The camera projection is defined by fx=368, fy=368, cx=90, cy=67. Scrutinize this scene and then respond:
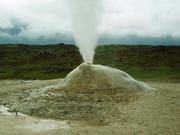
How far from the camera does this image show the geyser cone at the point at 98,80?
1900 inches

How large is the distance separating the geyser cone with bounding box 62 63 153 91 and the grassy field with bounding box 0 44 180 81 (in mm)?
31975

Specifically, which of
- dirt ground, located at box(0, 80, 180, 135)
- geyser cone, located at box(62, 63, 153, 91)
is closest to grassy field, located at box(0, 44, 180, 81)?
geyser cone, located at box(62, 63, 153, 91)

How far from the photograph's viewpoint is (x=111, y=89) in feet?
156

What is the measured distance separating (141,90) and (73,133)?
2274cm

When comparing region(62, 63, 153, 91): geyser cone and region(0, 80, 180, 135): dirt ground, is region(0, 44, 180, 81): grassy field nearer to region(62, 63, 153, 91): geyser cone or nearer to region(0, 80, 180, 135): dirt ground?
region(62, 63, 153, 91): geyser cone

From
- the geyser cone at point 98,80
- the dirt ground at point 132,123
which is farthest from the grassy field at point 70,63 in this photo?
the dirt ground at point 132,123

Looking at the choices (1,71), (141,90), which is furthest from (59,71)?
(141,90)

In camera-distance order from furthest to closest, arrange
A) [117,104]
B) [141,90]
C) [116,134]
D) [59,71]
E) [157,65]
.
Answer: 1. [157,65]
2. [59,71]
3. [141,90]
4. [117,104]
5. [116,134]

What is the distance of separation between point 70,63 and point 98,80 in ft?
247

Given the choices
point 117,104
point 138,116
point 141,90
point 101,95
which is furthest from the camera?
point 141,90

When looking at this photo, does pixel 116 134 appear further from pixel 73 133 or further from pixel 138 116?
pixel 138 116

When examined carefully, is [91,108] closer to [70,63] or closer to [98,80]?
[98,80]

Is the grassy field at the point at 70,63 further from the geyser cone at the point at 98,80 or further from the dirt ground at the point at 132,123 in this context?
the dirt ground at the point at 132,123

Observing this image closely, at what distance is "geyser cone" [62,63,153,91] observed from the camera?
48.3 meters
